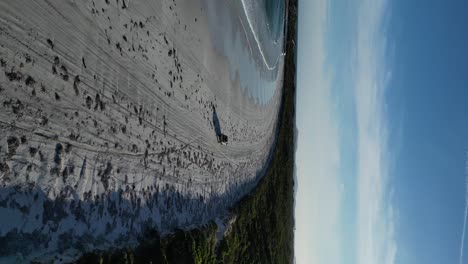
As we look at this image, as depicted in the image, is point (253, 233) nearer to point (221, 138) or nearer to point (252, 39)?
point (221, 138)

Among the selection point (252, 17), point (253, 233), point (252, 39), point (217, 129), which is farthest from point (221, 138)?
point (252, 17)

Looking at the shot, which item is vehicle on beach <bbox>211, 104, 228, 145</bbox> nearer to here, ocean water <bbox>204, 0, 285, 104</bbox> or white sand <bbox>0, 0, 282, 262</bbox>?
white sand <bbox>0, 0, 282, 262</bbox>

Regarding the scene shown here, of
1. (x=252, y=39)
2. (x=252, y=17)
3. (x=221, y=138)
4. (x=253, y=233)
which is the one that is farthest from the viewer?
(x=252, y=39)

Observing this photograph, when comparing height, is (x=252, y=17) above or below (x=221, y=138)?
above

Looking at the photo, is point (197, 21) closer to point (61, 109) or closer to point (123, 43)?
point (123, 43)

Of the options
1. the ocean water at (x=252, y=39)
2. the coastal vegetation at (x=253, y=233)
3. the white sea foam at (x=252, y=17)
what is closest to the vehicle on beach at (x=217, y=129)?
the ocean water at (x=252, y=39)

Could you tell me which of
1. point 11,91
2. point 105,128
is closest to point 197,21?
point 105,128

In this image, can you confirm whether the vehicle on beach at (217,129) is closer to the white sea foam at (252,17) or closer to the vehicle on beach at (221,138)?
the vehicle on beach at (221,138)
